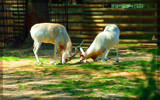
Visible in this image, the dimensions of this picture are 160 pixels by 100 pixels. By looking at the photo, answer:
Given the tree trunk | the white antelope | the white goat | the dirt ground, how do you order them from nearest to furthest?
1. the dirt ground
2. the white antelope
3. the white goat
4. the tree trunk

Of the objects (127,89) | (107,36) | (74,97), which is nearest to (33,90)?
(74,97)

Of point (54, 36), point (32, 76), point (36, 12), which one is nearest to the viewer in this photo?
point (32, 76)

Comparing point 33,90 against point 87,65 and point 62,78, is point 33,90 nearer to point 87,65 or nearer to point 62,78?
point 62,78

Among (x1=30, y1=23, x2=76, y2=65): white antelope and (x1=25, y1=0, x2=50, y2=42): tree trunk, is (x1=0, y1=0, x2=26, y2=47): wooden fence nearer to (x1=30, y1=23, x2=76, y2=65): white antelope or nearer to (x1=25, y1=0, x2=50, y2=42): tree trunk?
(x1=25, y1=0, x2=50, y2=42): tree trunk

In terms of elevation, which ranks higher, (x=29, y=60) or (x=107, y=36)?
(x=107, y=36)

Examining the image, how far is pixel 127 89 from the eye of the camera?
18.0 ft

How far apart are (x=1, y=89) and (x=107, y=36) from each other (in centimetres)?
461

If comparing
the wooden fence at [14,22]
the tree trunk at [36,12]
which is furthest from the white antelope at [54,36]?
the wooden fence at [14,22]

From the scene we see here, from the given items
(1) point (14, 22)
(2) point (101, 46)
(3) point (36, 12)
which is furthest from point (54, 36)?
(1) point (14, 22)

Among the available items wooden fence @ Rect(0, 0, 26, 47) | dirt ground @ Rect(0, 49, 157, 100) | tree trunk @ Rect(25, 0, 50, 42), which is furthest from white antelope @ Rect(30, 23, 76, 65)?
wooden fence @ Rect(0, 0, 26, 47)

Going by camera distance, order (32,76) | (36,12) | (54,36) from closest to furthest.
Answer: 1. (32,76)
2. (54,36)
3. (36,12)

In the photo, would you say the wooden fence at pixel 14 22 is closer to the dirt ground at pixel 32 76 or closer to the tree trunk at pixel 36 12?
the tree trunk at pixel 36 12

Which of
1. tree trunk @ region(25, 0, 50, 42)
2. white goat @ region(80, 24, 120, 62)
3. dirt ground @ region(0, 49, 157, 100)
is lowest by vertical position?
dirt ground @ region(0, 49, 157, 100)

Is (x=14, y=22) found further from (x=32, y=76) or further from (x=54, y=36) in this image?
(x=32, y=76)
